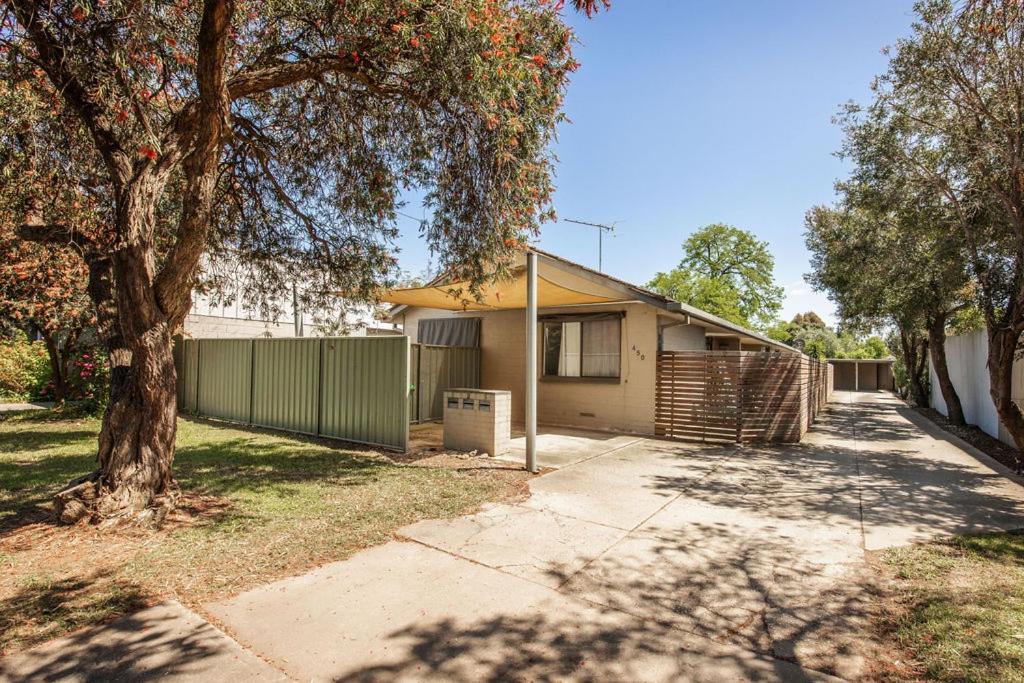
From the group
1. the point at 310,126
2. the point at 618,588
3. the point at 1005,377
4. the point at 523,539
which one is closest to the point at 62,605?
the point at 523,539

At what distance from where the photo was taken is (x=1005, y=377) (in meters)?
7.62

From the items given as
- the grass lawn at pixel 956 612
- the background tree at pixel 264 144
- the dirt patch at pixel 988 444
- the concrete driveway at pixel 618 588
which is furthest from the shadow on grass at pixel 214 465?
the dirt patch at pixel 988 444

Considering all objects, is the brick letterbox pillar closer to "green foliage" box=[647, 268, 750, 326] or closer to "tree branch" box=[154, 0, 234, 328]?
"tree branch" box=[154, 0, 234, 328]

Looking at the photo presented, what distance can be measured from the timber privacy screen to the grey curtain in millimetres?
4904

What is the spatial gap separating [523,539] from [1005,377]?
7889 mm

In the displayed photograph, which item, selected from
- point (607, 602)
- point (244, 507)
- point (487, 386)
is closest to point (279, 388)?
point (487, 386)

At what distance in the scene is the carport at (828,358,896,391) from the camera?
3875 centimetres

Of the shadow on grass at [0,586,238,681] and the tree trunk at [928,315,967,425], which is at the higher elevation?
the tree trunk at [928,315,967,425]

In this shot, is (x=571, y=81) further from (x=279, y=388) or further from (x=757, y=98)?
(x=279, y=388)

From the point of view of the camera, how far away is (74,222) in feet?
16.1

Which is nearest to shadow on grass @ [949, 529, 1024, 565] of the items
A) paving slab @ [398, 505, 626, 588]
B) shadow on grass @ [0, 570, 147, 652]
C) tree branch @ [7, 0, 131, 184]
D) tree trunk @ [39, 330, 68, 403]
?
paving slab @ [398, 505, 626, 588]

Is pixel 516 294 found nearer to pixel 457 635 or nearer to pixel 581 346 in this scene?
pixel 581 346

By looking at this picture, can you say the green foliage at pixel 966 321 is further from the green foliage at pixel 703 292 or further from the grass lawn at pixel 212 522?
the green foliage at pixel 703 292

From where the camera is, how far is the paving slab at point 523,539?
404 cm
